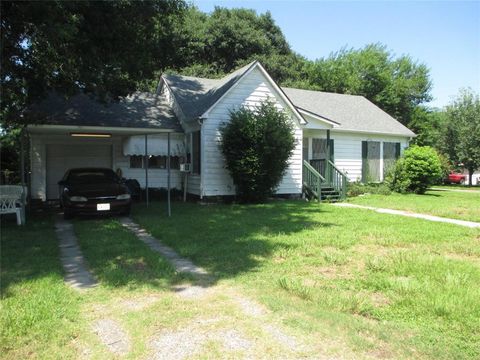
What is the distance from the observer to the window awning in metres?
15.9

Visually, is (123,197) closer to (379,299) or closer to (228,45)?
(379,299)

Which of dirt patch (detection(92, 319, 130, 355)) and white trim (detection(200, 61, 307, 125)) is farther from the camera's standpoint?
white trim (detection(200, 61, 307, 125))

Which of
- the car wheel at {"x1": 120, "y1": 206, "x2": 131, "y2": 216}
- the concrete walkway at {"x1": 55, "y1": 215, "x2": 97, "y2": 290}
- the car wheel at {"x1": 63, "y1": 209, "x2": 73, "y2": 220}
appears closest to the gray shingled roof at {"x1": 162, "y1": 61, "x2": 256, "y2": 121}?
the car wheel at {"x1": 120, "y1": 206, "x2": 131, "y2": 216}

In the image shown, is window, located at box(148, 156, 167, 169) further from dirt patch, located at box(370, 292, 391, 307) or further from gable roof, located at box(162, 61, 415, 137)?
dirt patch, located at box(370, 292, 391, 307)

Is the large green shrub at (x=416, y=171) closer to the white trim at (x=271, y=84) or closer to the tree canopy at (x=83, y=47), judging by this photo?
the white trim at (x=271, y=84)

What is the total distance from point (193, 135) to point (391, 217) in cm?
824

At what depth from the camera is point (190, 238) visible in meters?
8.83

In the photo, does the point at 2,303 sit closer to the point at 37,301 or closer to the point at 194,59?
the point at 37,301

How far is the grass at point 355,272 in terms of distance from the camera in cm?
411

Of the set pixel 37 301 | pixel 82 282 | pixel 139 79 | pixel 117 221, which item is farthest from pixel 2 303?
pixel 139 79

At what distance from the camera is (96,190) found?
38.4 feet

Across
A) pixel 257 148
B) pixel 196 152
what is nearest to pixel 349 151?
pixel 257 148

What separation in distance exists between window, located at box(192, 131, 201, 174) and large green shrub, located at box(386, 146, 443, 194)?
10.1m

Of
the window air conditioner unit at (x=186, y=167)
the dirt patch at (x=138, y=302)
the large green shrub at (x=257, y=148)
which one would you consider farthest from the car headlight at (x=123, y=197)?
the dirt patch at (x=138, y=302)
